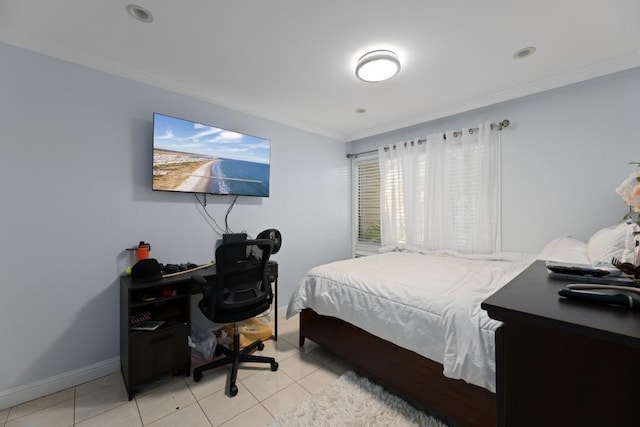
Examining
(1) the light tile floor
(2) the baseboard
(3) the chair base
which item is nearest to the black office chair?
(3) the chair base

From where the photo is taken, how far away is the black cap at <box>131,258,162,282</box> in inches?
76.7

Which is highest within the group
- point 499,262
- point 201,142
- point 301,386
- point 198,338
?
point 201,142

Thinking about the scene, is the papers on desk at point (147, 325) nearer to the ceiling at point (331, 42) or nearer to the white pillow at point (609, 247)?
the ceiling at point (331, 42)

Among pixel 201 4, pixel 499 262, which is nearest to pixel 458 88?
pixel 499 262

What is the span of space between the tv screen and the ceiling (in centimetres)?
44

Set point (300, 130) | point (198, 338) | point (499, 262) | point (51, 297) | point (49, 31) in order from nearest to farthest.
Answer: point (49, 31) → point (51, 297) → point (198, 338) → point (499, 262) → point (300, 130)

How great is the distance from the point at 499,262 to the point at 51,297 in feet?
12.4

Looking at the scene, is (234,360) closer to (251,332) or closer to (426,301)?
(251,332)

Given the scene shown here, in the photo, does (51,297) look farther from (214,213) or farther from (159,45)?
(159,45)

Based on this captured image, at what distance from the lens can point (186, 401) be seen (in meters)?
1.80

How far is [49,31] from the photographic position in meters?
1.77

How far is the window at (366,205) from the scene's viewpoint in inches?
162

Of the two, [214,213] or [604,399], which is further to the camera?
[214,213]

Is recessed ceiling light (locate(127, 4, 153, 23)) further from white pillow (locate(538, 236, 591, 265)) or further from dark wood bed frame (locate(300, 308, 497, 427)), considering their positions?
white pillow (locate(538, 236, 591, 265))
